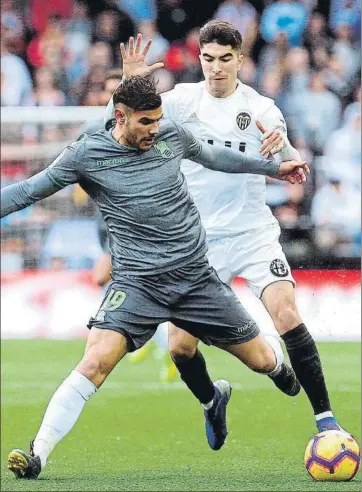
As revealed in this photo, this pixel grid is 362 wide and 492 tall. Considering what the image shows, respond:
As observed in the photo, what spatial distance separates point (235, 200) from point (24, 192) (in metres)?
1.90

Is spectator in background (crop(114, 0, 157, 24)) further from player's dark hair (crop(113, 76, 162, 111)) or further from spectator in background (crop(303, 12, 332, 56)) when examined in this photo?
player's dark hair (crop(113, 76, 162, 111))

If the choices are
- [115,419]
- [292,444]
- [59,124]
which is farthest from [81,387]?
[59,124]

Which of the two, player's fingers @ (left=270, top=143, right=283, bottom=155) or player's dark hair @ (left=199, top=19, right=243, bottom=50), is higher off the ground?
player's dark hair @ (left=199, top=19, right=243, bottom=50)

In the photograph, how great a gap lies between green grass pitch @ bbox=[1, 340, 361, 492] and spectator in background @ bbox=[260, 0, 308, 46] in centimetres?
456

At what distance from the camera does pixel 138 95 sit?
250 inches

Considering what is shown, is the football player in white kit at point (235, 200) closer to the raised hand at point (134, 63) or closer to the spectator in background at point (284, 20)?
the raised hand at point (134, 63)

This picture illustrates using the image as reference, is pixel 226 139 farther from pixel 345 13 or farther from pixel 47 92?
pixel 345 13

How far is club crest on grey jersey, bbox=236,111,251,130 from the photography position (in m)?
7.57

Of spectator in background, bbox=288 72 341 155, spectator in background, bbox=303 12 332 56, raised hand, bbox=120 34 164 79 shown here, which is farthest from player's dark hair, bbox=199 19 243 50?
spectator in background, bbox=303 12 332 56

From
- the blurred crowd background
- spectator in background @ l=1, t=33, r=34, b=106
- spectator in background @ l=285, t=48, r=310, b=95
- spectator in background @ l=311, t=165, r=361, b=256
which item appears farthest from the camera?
spectator in background @ l=1, t=33, r=34, b=106

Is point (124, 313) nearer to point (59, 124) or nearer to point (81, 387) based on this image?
point (81, 387)

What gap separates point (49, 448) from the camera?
21.3 feet

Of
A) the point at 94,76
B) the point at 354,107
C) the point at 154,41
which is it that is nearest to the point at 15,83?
the point at 94,76

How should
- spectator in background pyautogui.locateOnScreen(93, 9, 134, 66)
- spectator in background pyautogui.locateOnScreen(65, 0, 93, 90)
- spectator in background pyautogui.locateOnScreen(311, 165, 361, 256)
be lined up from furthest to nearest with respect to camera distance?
spectator in background pyautogui.locateOnScreen(93, 9, 134, 66), spectator in background pyautogui.locateOnScreen(65, 0, 93, 90), spectator in background pyautogui.locateOnScreen(311, 165, 361, 256)
